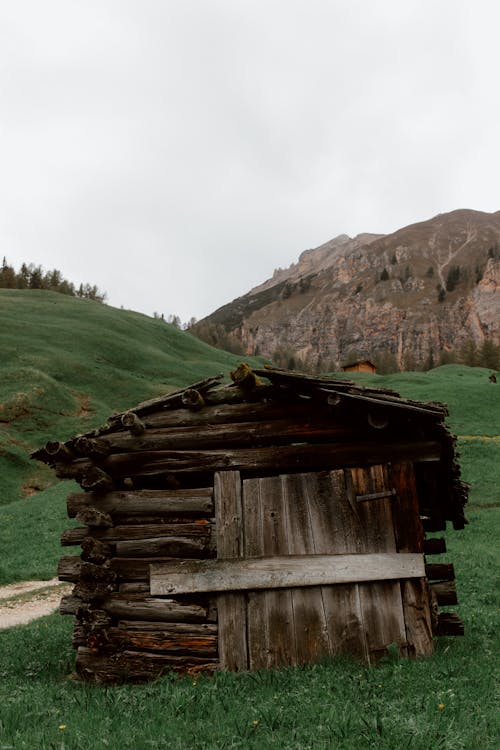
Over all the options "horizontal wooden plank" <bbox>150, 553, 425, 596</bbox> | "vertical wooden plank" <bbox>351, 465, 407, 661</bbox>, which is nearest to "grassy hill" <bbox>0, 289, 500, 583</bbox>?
"horizontal wooden plank" <bbox>150, 553, 425, 596</bbox>

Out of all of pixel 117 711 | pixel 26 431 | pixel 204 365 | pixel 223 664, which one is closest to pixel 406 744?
pixel 117 711

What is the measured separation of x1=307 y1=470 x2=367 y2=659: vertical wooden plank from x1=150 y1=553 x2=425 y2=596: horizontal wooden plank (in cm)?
20

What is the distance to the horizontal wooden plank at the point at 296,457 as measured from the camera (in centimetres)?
953

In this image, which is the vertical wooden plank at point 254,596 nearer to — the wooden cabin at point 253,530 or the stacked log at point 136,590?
the wooden cabin at point 253,530

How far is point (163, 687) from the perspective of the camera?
7992 millimetres

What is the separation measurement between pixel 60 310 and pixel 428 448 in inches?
3812

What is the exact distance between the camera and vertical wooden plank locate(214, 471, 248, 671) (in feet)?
29.1

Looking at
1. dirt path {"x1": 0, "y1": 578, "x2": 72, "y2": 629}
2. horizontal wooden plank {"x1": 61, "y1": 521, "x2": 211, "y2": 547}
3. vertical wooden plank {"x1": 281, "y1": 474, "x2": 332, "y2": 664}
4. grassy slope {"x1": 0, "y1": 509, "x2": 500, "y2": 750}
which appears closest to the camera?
grassy slope {"x1": 0, "y1": 509, "x2": 500, "y2": 750}

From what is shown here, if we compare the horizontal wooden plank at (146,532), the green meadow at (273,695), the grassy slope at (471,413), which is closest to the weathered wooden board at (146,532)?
the horizontal wooden plank at (146,532)

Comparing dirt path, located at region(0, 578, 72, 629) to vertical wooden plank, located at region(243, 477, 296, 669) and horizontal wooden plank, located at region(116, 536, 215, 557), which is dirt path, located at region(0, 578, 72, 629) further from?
vertical wooden plank, located at region(243, 477, 296, 669)

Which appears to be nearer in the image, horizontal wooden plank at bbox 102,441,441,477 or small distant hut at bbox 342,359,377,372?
horizontal wooden plank at bbox 102,441,441,477

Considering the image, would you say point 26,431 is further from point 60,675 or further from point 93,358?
point 60,675

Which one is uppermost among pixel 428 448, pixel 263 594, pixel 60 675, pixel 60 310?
pixel 60 310

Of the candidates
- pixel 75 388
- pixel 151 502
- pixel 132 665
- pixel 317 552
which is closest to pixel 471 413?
pixel 75 388
